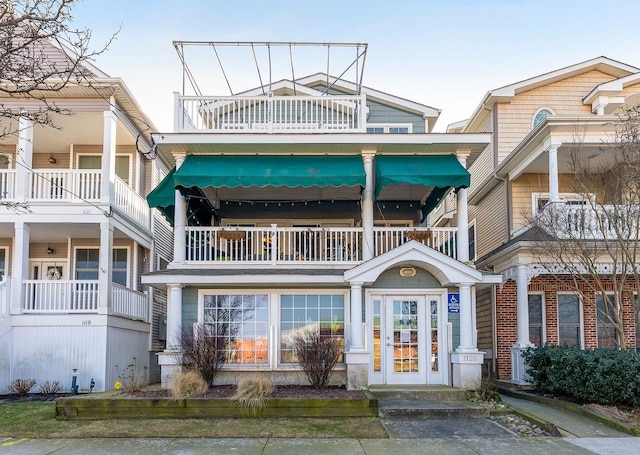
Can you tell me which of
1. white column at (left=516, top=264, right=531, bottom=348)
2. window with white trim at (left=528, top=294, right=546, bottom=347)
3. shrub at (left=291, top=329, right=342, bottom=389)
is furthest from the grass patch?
window with white trim at (left=528, top=294, right=546, bottom=347)

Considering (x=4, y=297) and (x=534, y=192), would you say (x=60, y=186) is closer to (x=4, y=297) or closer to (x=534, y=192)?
(x=4, y=297)

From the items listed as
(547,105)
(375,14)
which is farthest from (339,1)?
(547,105)

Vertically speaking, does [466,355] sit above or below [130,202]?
below

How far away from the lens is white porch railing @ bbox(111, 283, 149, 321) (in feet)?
52.7

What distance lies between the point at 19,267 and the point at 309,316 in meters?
7.38

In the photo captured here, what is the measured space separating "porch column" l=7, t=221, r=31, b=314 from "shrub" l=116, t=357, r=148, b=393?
292cm

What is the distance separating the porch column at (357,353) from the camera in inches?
496

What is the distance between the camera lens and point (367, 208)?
14234 millimetres

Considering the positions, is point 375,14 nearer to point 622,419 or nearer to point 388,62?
point 388,62

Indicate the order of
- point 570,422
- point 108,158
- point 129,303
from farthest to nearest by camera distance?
point 129,303, point 108,158, point 570,422

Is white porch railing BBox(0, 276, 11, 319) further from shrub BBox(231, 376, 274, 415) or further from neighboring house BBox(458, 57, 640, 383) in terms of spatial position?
neighboring house BBox(458, 57, 640, 383)

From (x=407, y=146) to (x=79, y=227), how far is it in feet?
29.9

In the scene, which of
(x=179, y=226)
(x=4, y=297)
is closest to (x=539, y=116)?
(x=179, y=226)

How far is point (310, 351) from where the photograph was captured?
41.0 ft
